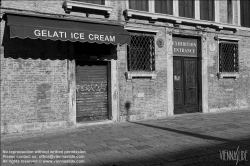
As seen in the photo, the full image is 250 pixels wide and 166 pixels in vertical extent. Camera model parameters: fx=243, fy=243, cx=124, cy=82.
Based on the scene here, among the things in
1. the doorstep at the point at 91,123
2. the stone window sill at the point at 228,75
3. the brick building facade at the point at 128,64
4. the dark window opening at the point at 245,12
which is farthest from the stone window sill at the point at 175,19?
the doorstep at the point at 91,123

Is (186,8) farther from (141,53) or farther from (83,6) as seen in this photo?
(83,6)

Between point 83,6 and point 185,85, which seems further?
point 185,85

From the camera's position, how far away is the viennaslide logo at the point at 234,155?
5.36 metres

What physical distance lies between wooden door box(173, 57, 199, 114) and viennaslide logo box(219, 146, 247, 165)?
6161 millimetres

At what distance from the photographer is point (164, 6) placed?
11.9 m

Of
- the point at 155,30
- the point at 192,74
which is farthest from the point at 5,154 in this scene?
the point at 192,74

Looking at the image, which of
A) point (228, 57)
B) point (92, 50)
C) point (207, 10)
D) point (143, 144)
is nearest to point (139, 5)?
point (92, 50)

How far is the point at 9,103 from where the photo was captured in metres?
8.34

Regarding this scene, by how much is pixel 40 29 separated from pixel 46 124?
134 inches

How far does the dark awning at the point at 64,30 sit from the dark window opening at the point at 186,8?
13.8 ft

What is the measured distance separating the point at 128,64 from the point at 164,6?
11.9ft

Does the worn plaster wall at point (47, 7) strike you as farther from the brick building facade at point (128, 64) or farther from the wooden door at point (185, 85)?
the wooden door at point (185, 85)

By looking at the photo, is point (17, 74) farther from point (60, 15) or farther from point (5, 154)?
point (5, 154)

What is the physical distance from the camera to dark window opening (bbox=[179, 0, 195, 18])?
12398 millimetres
